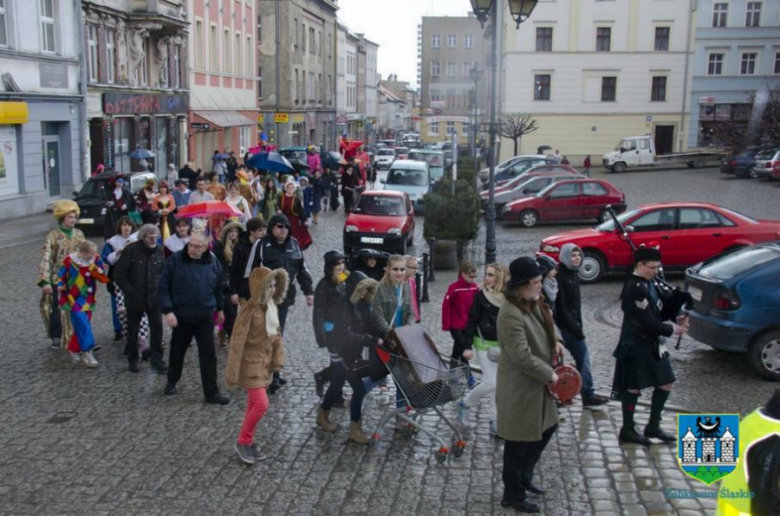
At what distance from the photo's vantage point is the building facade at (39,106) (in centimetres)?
2373

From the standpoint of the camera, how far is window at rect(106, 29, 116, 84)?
31219 mm

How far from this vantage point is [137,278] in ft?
30.6

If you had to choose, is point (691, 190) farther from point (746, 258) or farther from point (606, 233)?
point (746, 258)

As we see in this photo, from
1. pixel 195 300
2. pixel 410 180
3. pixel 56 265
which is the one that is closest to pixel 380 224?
pixel 410 180

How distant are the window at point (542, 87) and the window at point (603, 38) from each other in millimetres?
3856

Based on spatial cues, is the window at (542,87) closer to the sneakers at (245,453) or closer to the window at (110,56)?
the window at (110,56)

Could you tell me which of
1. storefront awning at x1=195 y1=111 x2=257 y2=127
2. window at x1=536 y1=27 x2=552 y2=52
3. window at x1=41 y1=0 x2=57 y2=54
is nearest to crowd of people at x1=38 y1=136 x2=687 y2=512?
window at x1=41 y1=0 x2=57 y2=54

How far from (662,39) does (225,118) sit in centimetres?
2990

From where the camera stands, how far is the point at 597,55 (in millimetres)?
56438

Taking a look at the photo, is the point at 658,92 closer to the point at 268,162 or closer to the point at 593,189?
the point at 593,189

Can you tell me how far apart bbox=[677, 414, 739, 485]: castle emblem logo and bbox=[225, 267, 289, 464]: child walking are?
326cm

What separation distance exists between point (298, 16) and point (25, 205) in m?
43.4

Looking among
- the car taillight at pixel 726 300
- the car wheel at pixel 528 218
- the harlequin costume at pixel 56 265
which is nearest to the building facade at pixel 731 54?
the car wheel at pixel 528 218

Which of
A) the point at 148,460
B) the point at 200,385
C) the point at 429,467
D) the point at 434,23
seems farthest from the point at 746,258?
the point at 434,23
